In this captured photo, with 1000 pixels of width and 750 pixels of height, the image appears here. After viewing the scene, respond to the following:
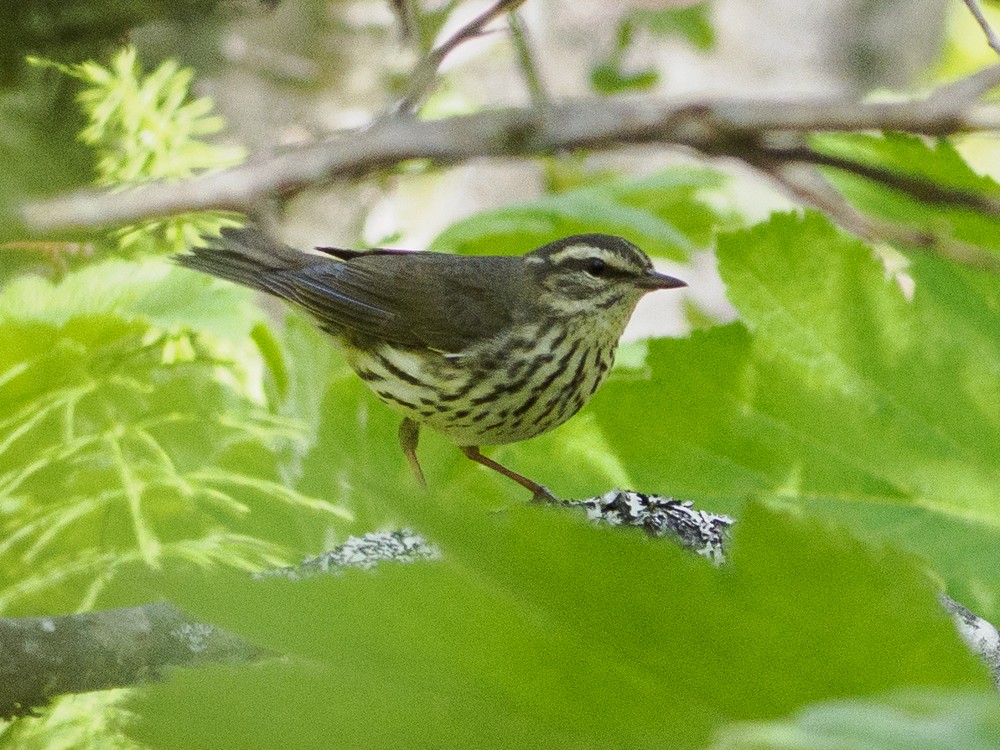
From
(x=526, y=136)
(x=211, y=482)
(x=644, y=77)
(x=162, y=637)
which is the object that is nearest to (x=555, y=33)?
(x=644, y=77)

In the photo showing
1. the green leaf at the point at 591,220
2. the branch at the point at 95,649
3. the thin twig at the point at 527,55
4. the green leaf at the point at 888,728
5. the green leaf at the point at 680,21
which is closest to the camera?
the green leaf at the point at 888,728

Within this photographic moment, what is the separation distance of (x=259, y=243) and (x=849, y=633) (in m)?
1.00

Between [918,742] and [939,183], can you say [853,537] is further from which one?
[939,183]

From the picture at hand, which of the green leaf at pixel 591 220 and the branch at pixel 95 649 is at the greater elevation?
the green leaf at pixel 591 220

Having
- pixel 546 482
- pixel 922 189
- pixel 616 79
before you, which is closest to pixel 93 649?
pixel 546 482

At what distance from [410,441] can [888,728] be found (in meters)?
0.79

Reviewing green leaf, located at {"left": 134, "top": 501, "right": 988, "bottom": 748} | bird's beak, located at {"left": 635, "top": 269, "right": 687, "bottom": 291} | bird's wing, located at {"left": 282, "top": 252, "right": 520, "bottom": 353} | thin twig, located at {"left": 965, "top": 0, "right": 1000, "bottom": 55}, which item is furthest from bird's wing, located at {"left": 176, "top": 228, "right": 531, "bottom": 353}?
green leaf, located at {"left": 134, "top": 501, "right": 988, "bottom": 748}

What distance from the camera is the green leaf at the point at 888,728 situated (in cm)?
12

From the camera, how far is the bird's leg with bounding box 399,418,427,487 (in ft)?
2.55

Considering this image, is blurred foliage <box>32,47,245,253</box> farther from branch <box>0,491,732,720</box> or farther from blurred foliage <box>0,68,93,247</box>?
branch <box>0,491,732,720</box>

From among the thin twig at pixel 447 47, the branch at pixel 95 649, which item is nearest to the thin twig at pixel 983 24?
the thin twig at pixel 447 47

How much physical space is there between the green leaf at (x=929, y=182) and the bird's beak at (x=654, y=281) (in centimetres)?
53

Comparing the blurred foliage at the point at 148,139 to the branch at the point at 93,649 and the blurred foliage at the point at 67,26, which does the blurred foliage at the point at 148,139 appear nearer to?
the blurred foliage at the point at 67,26

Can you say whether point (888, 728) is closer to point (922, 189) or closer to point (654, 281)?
point (922, 189)
